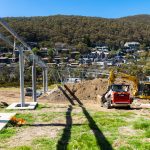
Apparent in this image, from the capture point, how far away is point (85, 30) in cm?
13062

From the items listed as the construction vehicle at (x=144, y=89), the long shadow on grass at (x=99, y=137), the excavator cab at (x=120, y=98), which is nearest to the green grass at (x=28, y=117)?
the long shadow on grass at (x=99, y=137)

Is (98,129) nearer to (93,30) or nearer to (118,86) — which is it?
(118,86)

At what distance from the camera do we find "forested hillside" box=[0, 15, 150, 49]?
12312cm

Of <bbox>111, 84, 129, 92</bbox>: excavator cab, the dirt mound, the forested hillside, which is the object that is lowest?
the dirt mound

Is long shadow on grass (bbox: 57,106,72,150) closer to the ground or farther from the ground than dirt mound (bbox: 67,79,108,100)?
farther from the ground

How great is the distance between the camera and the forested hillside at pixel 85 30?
404 feet

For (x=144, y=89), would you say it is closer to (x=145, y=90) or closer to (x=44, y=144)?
(x=145, y=90)

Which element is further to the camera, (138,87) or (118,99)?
(138,87)

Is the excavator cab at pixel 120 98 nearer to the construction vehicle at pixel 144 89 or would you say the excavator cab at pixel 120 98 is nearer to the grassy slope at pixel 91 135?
the construction vehicle at pixel 144 89

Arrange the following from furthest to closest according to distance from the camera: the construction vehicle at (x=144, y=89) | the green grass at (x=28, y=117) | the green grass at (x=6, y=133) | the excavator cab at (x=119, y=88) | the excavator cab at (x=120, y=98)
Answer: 1. the construction vehicle at (x=144, y=89)
2. the excavator cab at (x=119, y=88)
3. the excavator cab at (x=120, y=98)
4. the green grass at (x=28, y=117)
5. the green grass at (x=6, y=133)

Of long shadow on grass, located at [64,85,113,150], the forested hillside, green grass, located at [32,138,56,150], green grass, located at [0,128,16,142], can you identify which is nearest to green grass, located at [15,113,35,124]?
green grass, located at [0,128,16,142]

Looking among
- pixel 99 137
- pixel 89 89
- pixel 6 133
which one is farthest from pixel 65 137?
pixel 89 89

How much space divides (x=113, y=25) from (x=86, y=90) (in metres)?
109

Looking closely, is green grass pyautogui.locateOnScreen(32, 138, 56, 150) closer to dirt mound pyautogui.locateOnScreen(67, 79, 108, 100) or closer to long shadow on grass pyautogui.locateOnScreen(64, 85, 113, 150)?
long shadow on grass pyautogui.locateOnScreen(64, 85, 113, 150)
